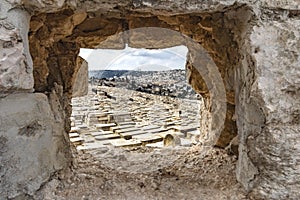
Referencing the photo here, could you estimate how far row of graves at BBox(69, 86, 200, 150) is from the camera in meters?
2.69

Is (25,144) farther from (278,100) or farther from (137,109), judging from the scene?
(137,109)

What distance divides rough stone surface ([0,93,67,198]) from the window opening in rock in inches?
28.8

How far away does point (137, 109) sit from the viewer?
4617 millimetres

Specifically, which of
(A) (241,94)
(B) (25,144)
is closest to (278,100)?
(A) (241,94)

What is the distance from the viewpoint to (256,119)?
88 cm

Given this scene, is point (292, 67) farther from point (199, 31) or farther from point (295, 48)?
point (199, 31)

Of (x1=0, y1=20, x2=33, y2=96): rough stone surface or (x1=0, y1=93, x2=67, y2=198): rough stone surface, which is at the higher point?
(x1=0, y1=20, x2=33, y2=96): rough stone surface

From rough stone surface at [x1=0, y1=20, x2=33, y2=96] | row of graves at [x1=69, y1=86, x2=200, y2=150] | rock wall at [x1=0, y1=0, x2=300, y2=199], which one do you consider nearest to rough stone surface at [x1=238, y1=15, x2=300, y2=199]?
rock wall at [x1=0, y1=0, x2=300, y2=199]

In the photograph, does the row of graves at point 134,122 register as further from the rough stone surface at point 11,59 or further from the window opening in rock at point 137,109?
the rough stone surface at point 11,59

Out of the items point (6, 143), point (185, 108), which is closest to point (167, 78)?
point (185, 108)

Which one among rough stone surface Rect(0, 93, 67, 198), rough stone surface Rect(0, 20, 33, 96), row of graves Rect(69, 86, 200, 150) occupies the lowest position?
row of graves Rect(69, 86, 200, 150)

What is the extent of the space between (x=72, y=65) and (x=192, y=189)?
0.70 m

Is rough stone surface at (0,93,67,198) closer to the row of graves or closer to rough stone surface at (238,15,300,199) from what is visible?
rough stone surface at (238,15,300,199)

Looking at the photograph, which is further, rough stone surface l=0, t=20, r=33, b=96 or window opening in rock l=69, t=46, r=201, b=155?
window opening in rock l=69, t=46, r=201, b=155
